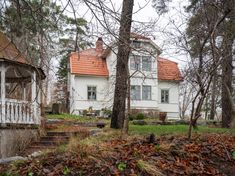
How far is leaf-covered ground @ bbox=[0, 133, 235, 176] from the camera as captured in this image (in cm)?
Answer: 513

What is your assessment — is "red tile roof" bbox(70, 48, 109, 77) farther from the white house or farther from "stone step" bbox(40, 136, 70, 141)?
"stone step" bbox(40, 136, 70, 141)

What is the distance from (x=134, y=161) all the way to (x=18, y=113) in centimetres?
831

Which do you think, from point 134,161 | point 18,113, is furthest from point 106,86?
point 134,161

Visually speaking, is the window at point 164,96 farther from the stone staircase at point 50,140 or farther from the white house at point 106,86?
the stone staircase at point 50,140

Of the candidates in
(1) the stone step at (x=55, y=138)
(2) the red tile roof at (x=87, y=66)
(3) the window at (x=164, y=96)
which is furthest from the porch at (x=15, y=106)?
(3) the window at (x=164, y=96)

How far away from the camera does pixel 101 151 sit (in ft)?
19.2

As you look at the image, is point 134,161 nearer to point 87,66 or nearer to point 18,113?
point 18,113

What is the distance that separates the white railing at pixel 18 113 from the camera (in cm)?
1208

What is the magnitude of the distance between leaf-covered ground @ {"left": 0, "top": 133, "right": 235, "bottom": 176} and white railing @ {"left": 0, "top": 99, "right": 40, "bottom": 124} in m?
6.42

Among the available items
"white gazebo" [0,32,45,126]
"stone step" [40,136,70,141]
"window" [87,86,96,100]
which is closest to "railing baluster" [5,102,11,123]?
"white gazebo" [0,32,45,126]

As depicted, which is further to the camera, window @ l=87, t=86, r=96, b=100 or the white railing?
window @ l=87, t=86, r=96, b=100

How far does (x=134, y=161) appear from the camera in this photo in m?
5.36

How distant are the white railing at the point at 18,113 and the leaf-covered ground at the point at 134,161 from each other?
6424 millimetres

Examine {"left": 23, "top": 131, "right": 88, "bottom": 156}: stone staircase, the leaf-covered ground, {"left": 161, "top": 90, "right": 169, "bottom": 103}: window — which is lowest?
{"left": 23, "top": 131, "right": 88, "bottom": 156}: stone staircase
